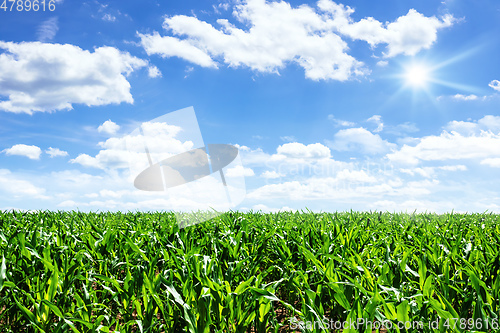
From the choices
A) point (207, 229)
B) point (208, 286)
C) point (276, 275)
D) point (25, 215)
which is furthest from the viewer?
point (25, 215)

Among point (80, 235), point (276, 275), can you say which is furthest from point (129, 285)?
point (80, 235)

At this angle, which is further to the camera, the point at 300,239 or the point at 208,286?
the point at 300,239

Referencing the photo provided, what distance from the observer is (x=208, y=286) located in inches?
105

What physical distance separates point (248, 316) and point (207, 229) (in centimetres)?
360

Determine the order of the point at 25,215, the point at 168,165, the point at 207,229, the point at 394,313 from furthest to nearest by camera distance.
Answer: the point at 25,215 < the point at 168,165 < the point at 207,229 < the point at 394,313

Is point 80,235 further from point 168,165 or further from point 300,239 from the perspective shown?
point 300,239

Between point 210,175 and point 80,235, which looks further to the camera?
point 210,175

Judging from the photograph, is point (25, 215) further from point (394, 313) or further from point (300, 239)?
point (394, 313)

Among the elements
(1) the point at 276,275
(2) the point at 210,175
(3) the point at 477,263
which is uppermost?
(2) the point at 210,175

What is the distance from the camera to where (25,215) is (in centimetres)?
952

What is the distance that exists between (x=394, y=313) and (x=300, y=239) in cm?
227

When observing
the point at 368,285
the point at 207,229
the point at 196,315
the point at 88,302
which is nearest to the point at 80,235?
the point at 207,229

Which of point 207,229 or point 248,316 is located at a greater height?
point 207,229

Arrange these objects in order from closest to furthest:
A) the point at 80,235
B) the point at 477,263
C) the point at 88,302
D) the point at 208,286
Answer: the point at 208,286
the point at 88,302
the point at 477,263
the point at 80,235
